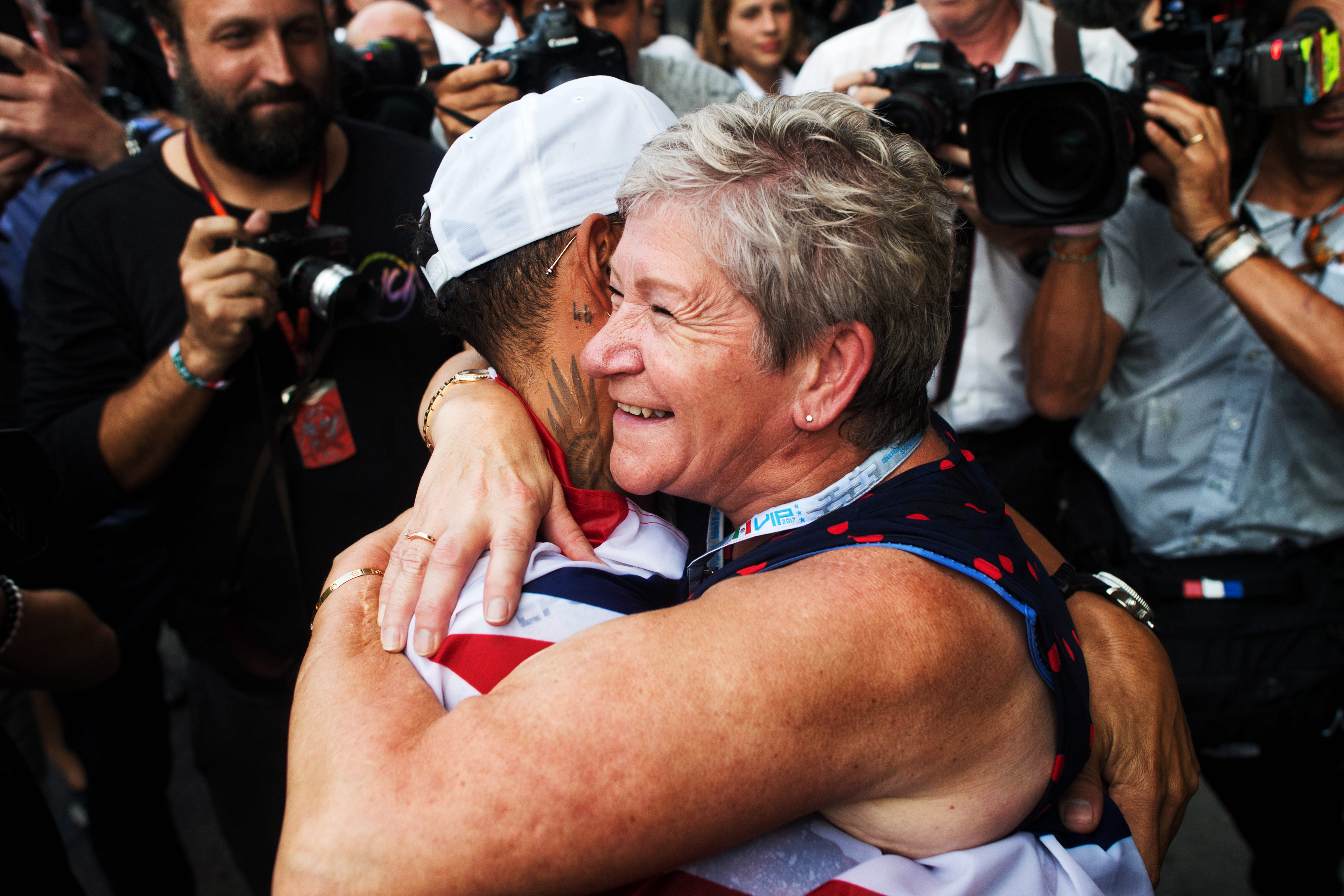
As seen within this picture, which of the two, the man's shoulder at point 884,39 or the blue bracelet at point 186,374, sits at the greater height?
the man's shoulder at point 884,39

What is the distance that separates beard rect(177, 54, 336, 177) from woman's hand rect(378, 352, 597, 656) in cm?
118

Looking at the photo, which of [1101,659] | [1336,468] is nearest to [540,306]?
[1101,659]

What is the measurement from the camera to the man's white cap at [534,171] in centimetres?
139

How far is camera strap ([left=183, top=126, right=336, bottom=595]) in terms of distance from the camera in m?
2.16

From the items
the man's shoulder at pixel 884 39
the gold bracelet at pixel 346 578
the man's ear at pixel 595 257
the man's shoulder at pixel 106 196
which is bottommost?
the gold bracelet at pixel 346 578

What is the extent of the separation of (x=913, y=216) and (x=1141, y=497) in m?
1.61

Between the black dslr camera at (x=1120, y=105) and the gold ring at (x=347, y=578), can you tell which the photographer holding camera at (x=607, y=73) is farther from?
the gold ring at (x=347, y=578)

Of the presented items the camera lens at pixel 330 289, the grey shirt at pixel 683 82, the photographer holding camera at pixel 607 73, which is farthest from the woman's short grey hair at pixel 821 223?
the grey shirt at pixel 683 82

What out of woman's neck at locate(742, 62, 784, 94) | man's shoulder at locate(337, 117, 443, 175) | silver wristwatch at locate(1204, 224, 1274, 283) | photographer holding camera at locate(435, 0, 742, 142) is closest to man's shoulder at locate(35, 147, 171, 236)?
man's shoulder at locate(337, 117, 443, 175)

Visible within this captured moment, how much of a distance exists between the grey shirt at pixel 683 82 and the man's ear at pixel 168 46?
4.31 feet

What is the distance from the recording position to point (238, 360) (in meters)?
2.18

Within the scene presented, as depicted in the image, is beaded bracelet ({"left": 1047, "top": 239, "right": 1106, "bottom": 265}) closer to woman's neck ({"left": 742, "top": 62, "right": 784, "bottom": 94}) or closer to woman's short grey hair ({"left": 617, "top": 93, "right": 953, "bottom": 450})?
woman's short grey hair ({"left": 617, "top": 93, "right": 953, "bottom": 450})

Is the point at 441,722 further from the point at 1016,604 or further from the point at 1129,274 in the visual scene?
the point at 1129,274

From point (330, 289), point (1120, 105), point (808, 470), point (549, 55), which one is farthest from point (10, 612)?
point (1120, 105)
